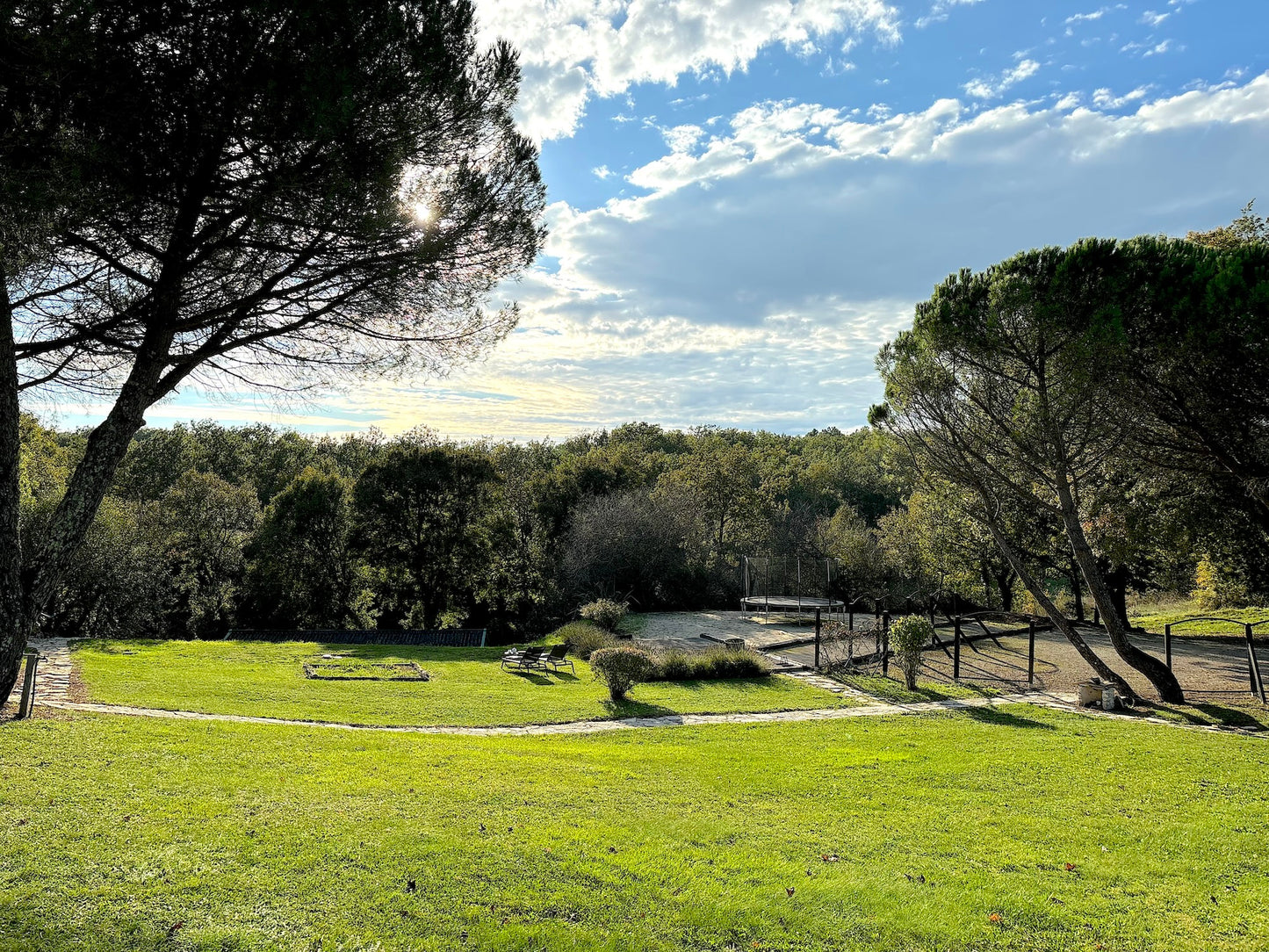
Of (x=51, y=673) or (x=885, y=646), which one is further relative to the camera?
(x=885, y=646)

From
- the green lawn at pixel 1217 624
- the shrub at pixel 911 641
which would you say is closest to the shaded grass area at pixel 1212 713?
the shrub at pixel 911 641

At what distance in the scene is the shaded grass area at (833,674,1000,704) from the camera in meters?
13.5

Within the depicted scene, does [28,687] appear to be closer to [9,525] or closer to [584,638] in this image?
[9,525]

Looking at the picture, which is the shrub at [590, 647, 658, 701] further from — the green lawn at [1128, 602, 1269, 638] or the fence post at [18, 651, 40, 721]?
the green lawn at [1128, 602, 1269, 638]

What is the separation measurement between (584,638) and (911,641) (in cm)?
863

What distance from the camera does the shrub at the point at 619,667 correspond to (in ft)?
42.4

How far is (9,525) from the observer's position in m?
5.91

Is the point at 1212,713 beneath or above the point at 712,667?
above

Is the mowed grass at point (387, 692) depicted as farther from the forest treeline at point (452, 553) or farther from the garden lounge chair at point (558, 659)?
the forest treeline at point (452, 553)

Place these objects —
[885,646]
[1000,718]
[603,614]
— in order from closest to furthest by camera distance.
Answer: [1000,718], [885,646], [603,614]

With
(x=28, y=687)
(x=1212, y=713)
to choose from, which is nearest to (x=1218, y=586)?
(x=1212, y=713)

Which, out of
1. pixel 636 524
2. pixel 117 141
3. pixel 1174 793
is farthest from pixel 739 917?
pixel 636 524

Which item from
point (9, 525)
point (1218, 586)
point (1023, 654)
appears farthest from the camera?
point (1218, 586)

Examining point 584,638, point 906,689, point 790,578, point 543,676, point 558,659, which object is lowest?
point 543,676
